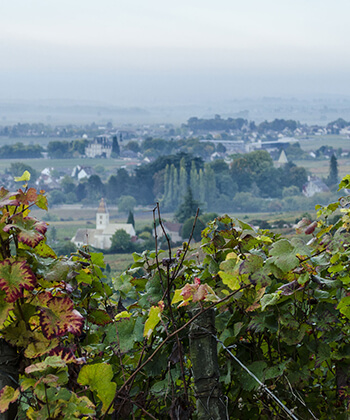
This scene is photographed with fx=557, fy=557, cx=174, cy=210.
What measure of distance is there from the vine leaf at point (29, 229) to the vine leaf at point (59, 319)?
0.10m

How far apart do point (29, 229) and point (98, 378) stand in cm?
27

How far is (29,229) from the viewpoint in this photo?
2.95 ft

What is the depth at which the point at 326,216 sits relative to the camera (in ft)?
4.50

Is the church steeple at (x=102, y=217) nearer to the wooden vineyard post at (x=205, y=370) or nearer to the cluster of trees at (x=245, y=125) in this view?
the wooden vineyard post at (x=205, y=370)

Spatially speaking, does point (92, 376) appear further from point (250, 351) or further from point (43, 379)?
point (250, 351)

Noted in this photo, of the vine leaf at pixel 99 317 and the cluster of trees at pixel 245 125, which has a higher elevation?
the vine leaf at pixel 99 317

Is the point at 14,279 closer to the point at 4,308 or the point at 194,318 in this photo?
the point at 4,308

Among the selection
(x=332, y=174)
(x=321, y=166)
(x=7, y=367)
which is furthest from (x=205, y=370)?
(x=321, y=166)

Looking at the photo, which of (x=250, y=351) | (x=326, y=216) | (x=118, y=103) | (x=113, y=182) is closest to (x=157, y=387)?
(x=250, y=351)

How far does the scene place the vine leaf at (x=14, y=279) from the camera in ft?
2.77

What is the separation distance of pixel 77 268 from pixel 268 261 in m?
0.41

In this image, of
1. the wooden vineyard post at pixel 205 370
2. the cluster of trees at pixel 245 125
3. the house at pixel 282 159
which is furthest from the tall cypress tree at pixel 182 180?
the wooden vineyard post at pixel 205 370

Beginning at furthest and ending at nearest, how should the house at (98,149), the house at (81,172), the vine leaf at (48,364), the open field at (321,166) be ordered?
1. the house at (98,149)
2. the house at (81,172)
3. the open field at (321,166)
4. the vine leaf at (48,364)

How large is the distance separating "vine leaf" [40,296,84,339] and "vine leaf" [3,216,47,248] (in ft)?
0.34
